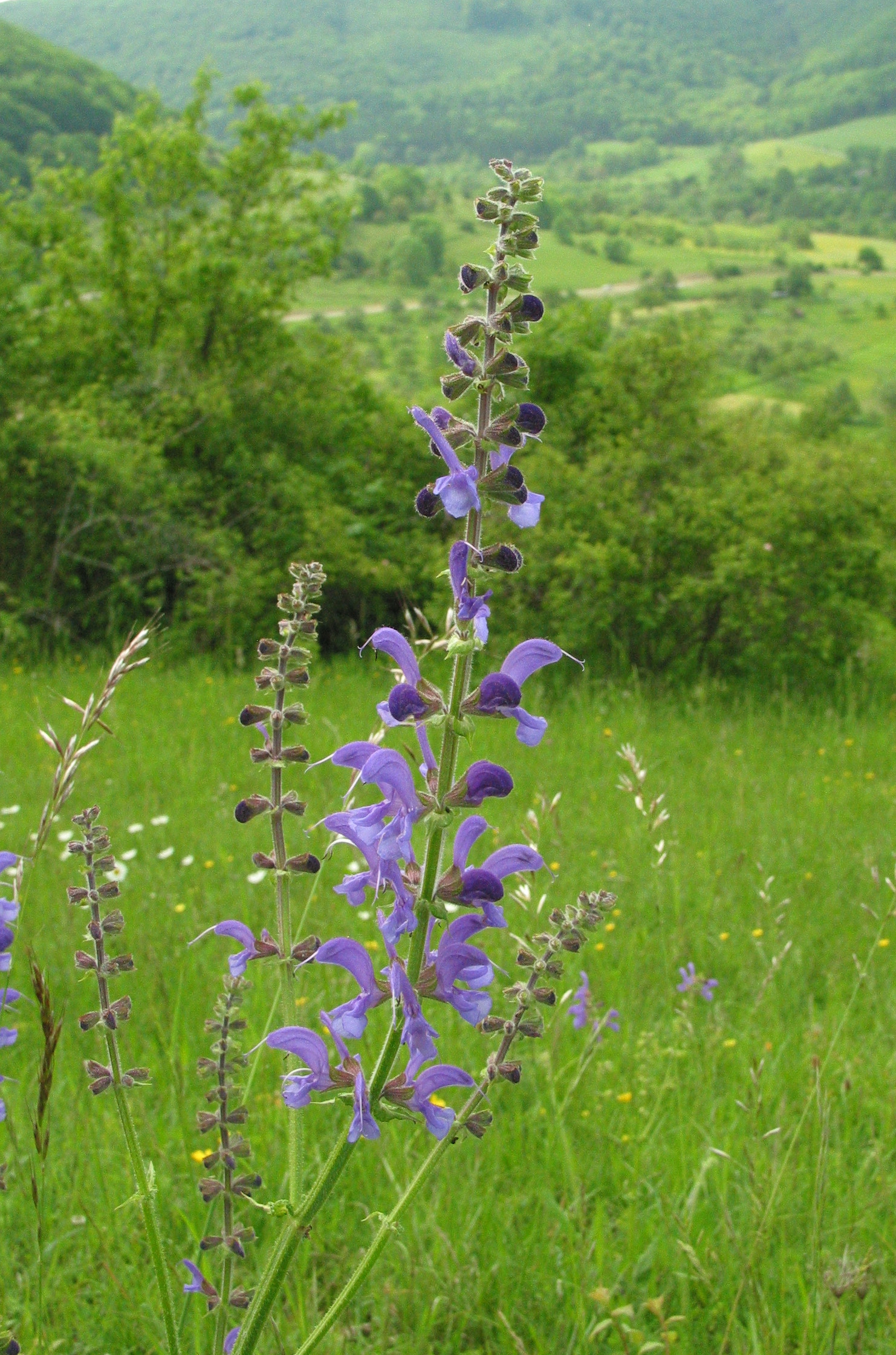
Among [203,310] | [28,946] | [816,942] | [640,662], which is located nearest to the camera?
[28,946]

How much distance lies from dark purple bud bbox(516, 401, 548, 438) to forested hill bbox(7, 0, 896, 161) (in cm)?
4155

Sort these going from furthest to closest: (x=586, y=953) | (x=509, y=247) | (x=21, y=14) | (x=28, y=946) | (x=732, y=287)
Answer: (x=21, y=14), (x=732, y=287), (x=586, y=953), (x=28, y=946), (x=509, y=247)

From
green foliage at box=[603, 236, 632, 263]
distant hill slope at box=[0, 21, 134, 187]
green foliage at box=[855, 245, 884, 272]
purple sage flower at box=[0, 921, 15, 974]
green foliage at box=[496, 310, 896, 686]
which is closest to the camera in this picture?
purple sage flower at box=[0, 921, 15, 974]

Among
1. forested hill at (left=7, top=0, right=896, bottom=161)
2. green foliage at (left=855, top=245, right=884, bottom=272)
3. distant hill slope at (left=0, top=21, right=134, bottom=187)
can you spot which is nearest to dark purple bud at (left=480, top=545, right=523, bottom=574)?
distant hill slope at (left=0, top=21, right=134, bottom=187)

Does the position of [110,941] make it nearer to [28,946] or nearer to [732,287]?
[28,946]

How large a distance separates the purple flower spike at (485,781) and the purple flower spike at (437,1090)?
376 mm

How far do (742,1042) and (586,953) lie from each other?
690mm

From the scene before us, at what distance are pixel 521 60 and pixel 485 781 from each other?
8809cm

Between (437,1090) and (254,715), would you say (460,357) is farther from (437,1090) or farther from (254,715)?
(437,1090)

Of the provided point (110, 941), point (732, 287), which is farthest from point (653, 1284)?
point (732, 287)

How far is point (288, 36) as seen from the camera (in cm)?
8212

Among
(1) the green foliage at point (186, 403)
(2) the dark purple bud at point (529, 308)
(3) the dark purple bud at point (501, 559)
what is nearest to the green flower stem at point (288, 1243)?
(3) the dark purple bud at point (501, 559)

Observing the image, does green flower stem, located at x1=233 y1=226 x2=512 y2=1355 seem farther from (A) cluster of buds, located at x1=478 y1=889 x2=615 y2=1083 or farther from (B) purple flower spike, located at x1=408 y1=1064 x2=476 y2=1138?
(A) cluster of buds, located at x1=478 y1=889 x2=615 y2=1083

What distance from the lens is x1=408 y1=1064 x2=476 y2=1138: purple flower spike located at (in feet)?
4.28
